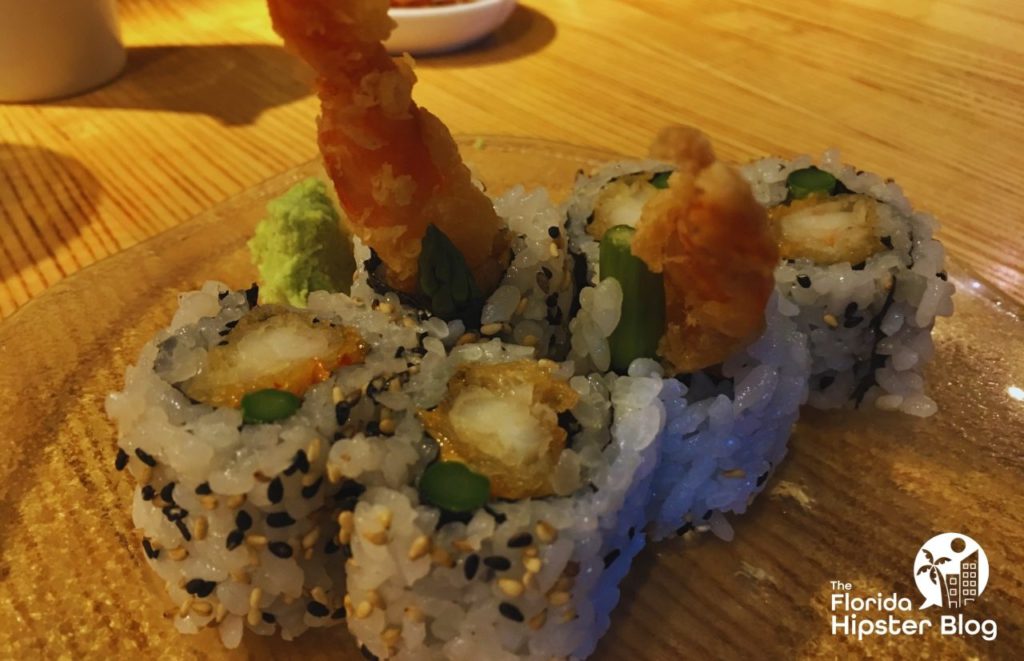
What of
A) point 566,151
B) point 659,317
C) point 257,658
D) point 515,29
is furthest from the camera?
point 515,29

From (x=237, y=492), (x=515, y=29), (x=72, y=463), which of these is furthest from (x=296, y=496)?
(x=515, y=29)

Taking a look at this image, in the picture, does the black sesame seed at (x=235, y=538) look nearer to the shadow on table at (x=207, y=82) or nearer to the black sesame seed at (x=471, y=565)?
the black sesame seed at (x=471, y=565)

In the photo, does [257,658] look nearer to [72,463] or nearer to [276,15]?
[72,463]

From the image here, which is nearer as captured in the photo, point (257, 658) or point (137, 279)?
point (257, 658)

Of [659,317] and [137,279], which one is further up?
[659,317]

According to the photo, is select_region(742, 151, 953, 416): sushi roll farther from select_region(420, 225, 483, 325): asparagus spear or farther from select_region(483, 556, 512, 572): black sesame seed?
select_region(483, 556, 512, 572): black sesame seed

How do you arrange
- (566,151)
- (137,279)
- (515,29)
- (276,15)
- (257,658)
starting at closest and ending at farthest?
1. (276,15)
2. (257,658)
3. (137,279)
4. (566,151)
5. (515,29)

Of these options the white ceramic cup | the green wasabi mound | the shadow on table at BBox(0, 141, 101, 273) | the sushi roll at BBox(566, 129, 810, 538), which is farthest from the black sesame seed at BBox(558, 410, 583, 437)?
the white ceramic cup

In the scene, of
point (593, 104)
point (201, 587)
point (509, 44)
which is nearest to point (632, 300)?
point (201, 587)
